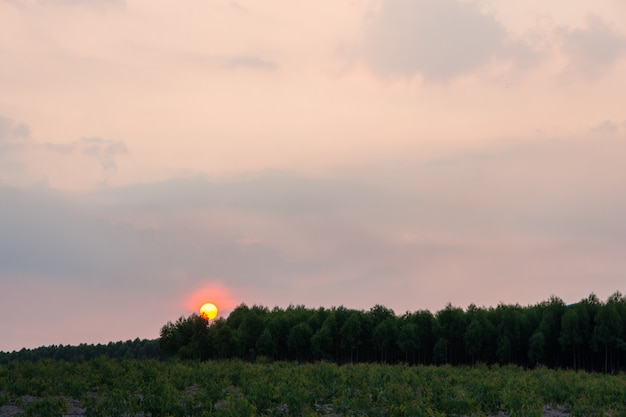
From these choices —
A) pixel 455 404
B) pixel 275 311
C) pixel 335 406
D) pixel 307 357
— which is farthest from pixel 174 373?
pixel 275 311

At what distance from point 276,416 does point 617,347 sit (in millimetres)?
59283

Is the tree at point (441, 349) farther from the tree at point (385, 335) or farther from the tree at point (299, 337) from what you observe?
the tree at point (299, 337)

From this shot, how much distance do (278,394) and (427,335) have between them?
61557mm

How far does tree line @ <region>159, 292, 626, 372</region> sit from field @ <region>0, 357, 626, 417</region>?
37035 mm

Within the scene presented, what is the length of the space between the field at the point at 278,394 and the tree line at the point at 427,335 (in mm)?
37035

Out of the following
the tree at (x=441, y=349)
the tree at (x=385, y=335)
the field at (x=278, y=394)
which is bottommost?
the field at (x=278, y=394)

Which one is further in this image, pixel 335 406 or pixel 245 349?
pixel 245 349

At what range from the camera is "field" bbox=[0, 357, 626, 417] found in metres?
33.0

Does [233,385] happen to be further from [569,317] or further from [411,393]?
[569,317]

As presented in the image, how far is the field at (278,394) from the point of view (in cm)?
3297

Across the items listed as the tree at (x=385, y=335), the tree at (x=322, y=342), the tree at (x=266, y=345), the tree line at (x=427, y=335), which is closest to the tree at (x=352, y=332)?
the tree line at (x=427, y=335)

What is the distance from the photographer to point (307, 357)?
103 m

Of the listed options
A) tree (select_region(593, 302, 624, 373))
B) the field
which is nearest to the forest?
tree (select_region(593, 302, 624, 373))

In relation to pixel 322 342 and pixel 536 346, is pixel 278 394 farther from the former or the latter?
pixel 322 342
